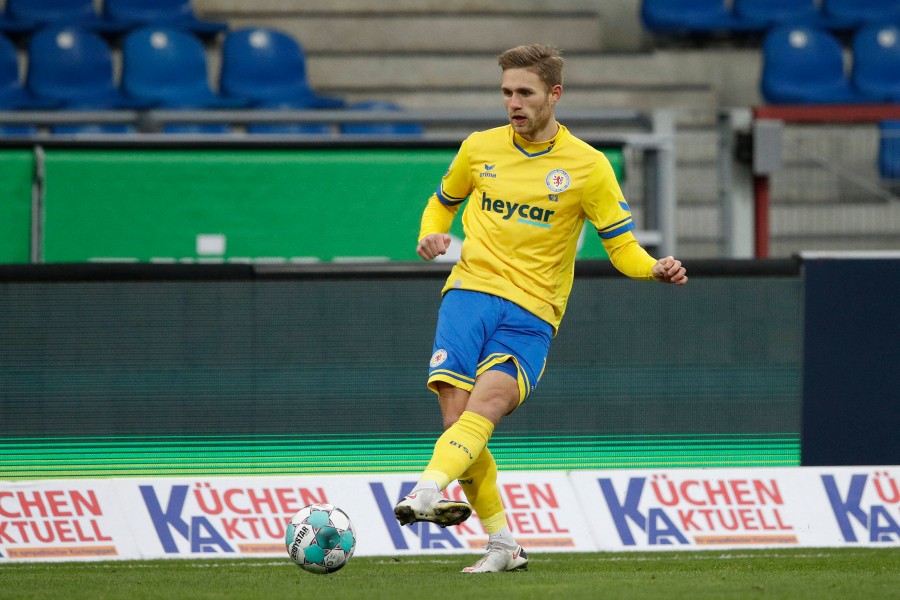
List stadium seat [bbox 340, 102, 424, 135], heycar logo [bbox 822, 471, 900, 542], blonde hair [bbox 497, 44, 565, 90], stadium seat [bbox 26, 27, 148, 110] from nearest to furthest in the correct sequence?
1. blonde hair [bbox 497, 44, 565, 90]
2. heycar logo [bbox 822, 471, 900, 542]
3. stadium seat [bbox 340, 102, 424, 135]
4. stadium seat [bbox 26, 27, 148, 110]

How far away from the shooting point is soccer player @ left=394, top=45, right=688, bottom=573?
629 cm

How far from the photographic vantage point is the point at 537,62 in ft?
20.5

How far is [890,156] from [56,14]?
890cm

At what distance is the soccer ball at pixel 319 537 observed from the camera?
633 centimetres

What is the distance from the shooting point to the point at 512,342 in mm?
6402

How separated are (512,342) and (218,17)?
37.2 feet

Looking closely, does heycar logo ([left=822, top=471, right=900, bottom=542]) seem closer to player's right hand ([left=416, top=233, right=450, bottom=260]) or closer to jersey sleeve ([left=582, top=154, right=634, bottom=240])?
jersey sleeve ([left=582, top=154, right=634, bottom=240])

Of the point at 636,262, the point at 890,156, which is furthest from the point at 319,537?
the point at 890,156

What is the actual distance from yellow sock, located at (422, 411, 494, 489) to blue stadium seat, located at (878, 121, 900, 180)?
21.0 feet

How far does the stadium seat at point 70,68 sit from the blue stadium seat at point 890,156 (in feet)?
24.4

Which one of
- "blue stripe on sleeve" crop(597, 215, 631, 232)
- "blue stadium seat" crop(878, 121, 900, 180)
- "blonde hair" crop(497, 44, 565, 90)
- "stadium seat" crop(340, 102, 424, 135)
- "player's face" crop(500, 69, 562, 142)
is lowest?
"blue stadium seat" crop(878, 121, 900, 180)

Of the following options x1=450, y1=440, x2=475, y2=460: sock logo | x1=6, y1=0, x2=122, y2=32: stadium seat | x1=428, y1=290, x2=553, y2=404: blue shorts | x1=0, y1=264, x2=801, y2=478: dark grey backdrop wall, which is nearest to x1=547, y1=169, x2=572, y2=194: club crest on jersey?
x1=428, y1=290, x2=553, y2=404: blue shorts

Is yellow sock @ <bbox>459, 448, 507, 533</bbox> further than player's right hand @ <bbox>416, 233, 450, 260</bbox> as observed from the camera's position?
Yes

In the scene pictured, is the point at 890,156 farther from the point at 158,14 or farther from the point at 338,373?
the point at 158,14
